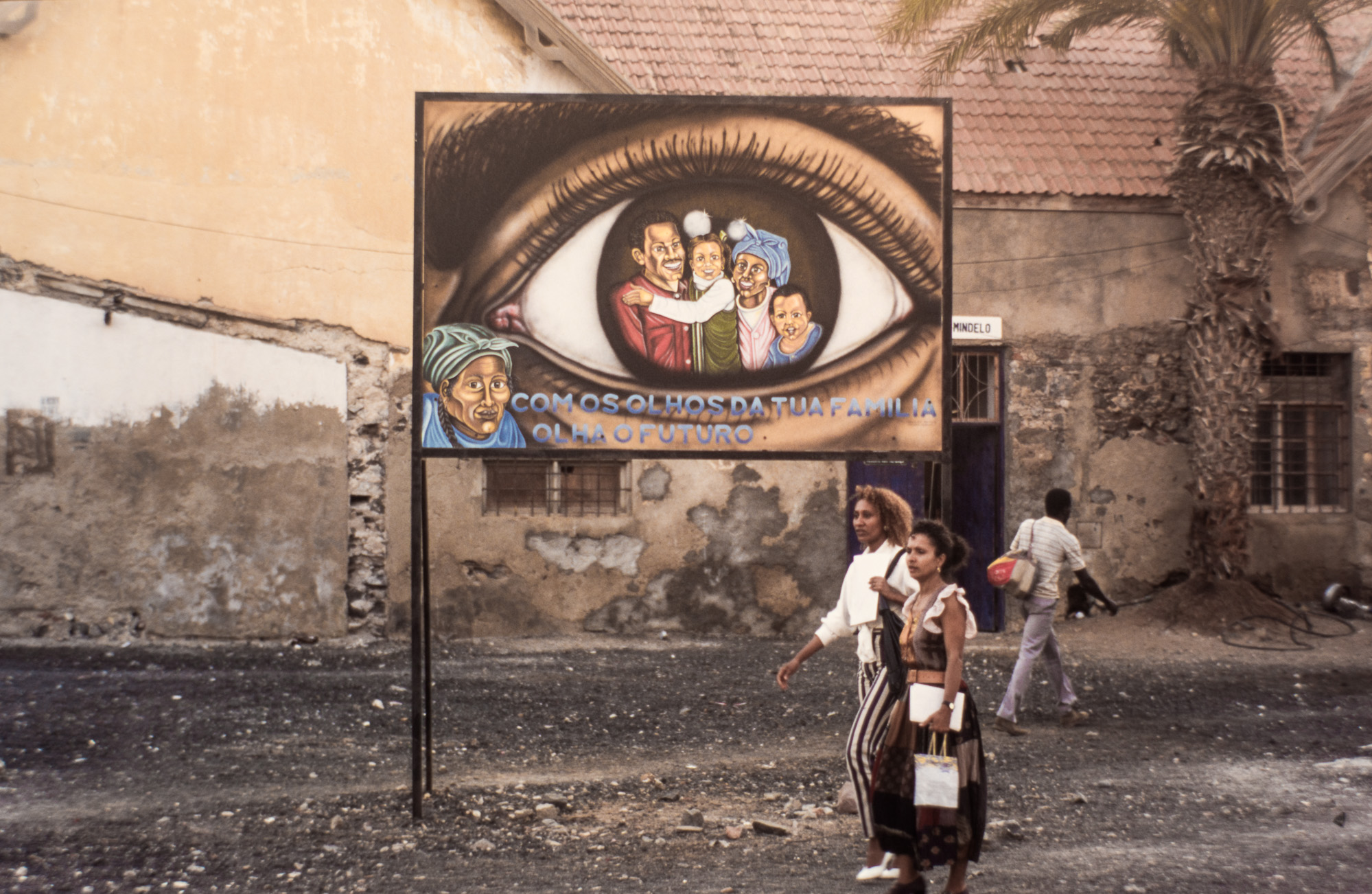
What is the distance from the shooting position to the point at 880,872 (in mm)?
4539

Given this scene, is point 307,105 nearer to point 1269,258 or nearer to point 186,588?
point 186,588

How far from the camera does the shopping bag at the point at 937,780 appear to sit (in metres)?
4.11

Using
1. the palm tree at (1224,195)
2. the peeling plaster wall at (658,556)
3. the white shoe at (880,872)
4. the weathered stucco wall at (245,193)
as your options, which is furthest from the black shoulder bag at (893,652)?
the palm tree at (1224,195)

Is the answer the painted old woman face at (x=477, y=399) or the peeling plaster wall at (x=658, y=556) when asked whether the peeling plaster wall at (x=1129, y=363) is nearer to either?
the peeling plaster wall at (x=658, y=556)

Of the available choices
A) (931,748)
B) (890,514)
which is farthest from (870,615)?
(931,748)

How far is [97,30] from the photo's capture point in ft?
34.0

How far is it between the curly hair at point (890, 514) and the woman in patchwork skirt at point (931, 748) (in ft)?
1.13

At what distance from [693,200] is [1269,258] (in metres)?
8.20

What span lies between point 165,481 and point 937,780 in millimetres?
8559

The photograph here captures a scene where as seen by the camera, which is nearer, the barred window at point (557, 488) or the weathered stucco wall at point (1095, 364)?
the barred window at point (557, 488)

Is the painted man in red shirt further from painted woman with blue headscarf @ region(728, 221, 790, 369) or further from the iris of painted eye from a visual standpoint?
painted woman with blue headscarf @ region(728, 221, 790, 369)

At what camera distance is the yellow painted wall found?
10.3 m

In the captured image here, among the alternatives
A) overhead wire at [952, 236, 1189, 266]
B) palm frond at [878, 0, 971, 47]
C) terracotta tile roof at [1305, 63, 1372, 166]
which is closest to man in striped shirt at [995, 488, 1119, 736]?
overhead wire at [952, 236, 1189, 266]

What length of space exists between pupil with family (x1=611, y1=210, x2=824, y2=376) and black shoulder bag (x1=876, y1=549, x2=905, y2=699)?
1498mm
